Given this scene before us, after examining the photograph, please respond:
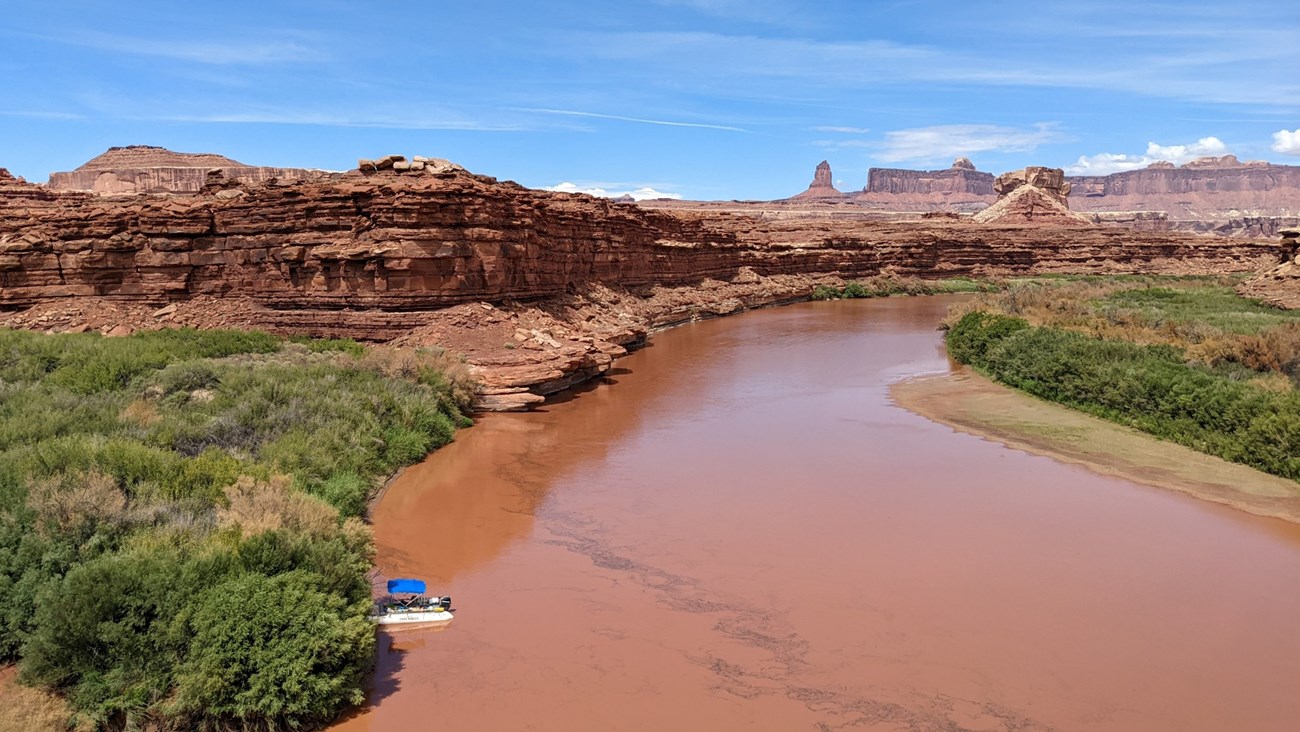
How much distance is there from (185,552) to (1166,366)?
54.6 ft

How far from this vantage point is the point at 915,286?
170 feet

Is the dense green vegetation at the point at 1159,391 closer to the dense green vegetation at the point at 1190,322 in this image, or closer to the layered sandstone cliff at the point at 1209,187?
the dense green vegetation at the point at 1190,322

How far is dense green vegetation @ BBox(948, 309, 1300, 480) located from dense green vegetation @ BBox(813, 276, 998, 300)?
26.5m

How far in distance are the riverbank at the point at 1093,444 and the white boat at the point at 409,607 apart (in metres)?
9.86

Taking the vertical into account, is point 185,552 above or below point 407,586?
above

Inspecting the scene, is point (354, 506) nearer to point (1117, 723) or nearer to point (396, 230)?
point (1117, 723)

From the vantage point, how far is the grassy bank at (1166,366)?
12617 mm

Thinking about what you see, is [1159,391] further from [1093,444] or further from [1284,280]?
[1284,280]

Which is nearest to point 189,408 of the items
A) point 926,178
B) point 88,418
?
point 88,418

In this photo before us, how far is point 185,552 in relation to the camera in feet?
22.3

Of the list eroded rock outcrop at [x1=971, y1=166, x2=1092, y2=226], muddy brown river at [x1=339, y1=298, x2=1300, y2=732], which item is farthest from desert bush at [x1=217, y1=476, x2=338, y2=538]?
eroded rock outcrop at [x1=971, y1=166, x2=1092, y2=226]

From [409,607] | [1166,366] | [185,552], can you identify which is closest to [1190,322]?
[1166,366]

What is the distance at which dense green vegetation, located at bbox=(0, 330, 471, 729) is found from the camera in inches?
225

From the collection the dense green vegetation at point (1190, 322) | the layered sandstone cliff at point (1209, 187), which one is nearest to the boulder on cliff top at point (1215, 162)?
the layered sandstone cliff at point (1209, 187)
